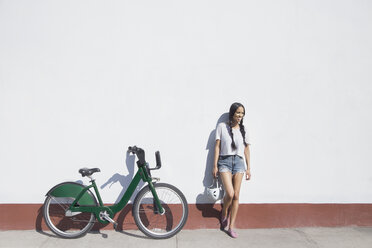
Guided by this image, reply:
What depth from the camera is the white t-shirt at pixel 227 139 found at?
369 centimetres

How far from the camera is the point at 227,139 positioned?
12.1ft

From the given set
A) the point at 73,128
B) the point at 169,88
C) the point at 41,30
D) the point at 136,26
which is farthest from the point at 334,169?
the point at 41,30

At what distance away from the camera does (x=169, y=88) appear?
12.6ft

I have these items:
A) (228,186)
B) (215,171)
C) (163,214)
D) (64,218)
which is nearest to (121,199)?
(163,214)

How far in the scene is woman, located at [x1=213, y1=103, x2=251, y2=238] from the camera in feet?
12.0

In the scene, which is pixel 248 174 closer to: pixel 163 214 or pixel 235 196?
pixel 235 196

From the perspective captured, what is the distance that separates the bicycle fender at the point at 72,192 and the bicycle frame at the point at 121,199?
4cm

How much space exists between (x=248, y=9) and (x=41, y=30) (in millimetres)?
2907

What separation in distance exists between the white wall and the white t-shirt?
0.20 metres

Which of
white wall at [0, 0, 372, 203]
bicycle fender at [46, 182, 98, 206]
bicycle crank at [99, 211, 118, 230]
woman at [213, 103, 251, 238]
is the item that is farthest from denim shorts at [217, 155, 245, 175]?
bicycle fender at [46, 182, 98, 206]

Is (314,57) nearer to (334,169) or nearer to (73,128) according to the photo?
(334,169)

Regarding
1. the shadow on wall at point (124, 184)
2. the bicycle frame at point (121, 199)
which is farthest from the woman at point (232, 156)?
the shadow on wall at point (124, 184)

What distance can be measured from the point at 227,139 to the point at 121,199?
1.63m

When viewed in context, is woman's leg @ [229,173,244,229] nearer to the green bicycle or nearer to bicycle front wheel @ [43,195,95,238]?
the green bicycle
